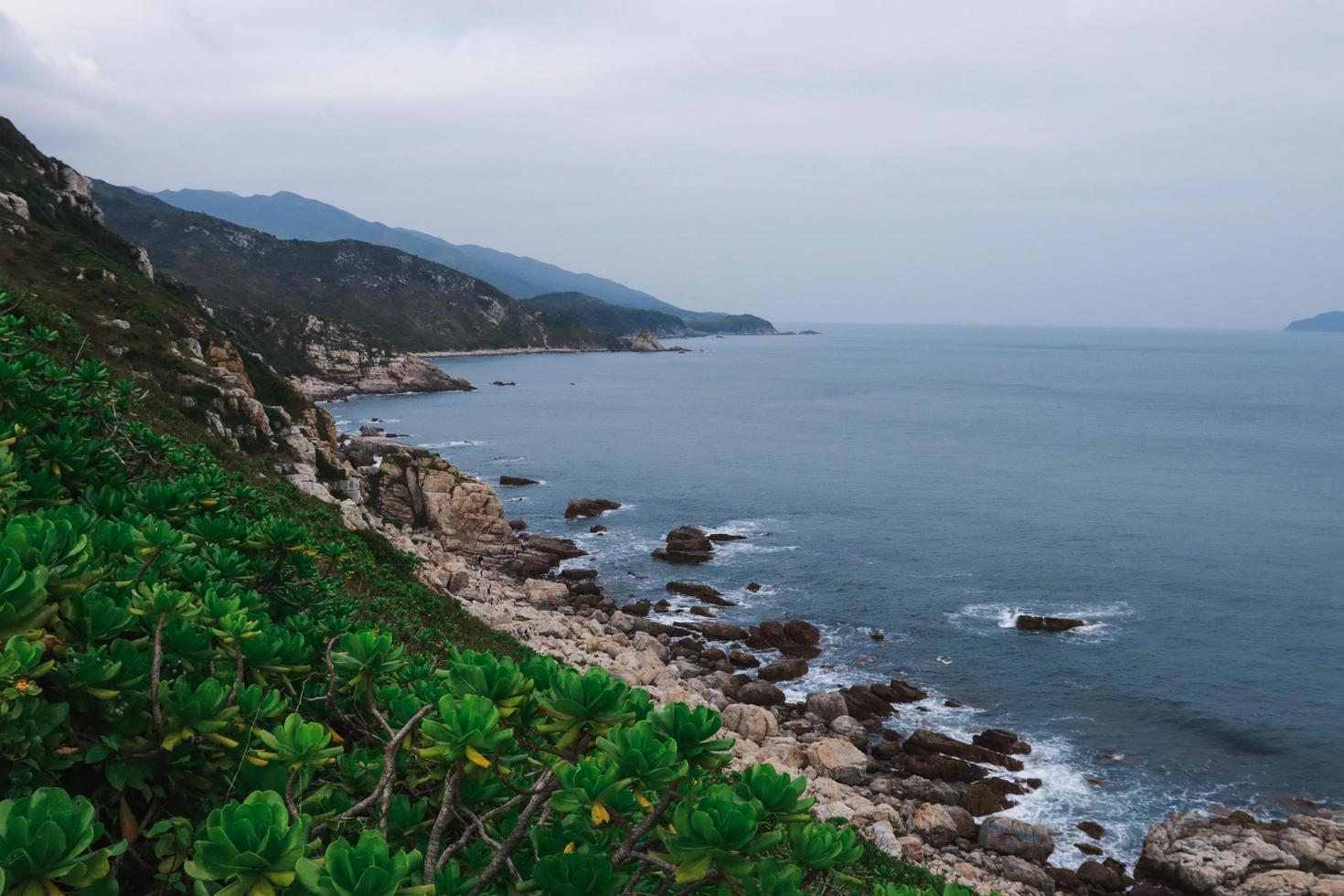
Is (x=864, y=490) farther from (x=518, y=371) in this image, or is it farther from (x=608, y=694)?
(x=518, y=371)

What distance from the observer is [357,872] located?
247cm

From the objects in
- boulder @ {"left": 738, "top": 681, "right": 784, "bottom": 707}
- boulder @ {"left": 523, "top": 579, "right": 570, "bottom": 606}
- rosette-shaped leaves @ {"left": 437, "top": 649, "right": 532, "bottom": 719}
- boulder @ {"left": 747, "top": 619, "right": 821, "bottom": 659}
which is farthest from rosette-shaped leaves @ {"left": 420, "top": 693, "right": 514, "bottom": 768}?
boulder @ {"left": 523, "top": 579, "right": 570, "bottom": 606}

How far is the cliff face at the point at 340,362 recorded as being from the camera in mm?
109000

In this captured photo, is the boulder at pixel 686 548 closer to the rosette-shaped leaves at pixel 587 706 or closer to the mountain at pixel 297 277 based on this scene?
the rosette-shaped leaves at pixel 587 706

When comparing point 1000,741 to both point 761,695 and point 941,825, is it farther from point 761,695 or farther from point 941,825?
point 761,695

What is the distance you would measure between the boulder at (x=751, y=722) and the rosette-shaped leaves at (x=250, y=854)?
23.4 metres

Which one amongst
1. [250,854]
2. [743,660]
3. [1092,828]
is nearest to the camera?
[250,854]

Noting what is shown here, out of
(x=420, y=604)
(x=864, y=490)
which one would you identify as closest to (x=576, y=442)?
(x=864, y=490)

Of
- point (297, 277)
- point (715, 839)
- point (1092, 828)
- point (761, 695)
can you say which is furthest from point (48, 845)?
point (297, 277)

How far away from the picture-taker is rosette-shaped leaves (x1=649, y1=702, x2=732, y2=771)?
10.9 feet

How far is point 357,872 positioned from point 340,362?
123973 millimetres

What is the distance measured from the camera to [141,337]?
31.4 meters

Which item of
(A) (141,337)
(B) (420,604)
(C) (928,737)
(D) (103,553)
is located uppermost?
(A) (141,337)

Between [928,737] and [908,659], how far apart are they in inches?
253
